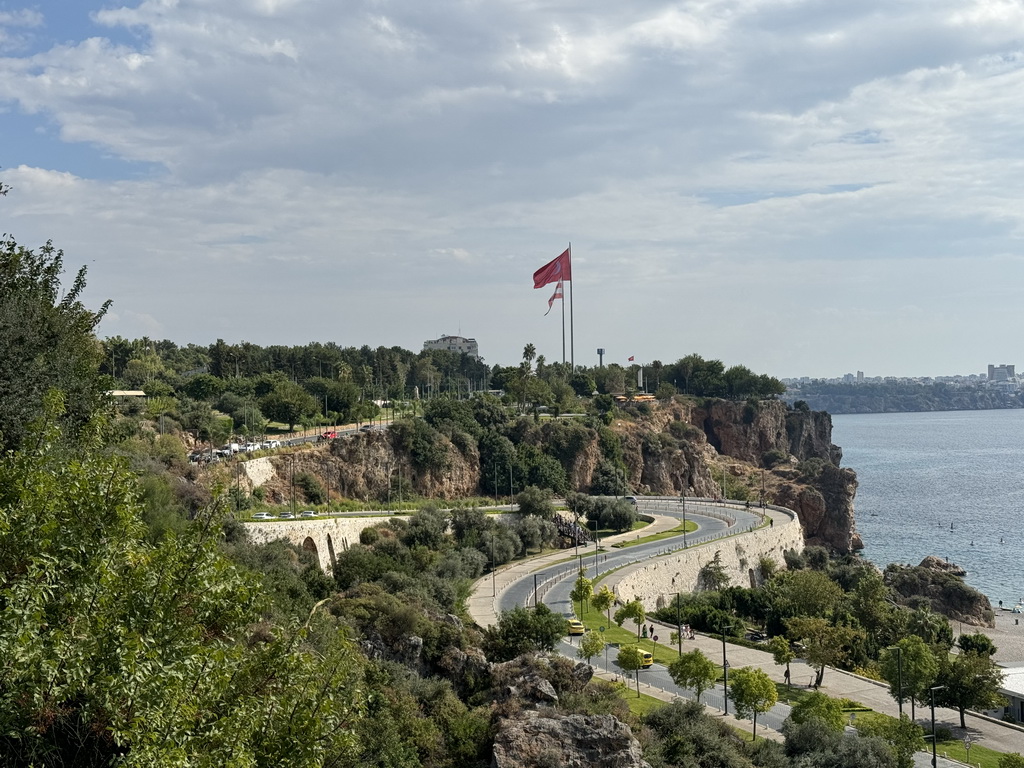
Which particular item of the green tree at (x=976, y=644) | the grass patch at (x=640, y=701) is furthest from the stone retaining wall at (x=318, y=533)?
the green tree at (x=976, y=644)

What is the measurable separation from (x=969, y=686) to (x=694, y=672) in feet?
39.4

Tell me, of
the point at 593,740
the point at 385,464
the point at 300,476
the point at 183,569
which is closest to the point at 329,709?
the point at 183,569

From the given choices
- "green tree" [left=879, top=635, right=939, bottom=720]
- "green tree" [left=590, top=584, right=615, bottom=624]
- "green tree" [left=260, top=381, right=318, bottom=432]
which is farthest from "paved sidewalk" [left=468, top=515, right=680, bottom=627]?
"green tree" [left=260, top=381, right=318, bottom=432]

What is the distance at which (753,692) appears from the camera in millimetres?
27406

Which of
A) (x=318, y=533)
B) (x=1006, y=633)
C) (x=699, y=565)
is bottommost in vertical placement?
(x=1006, y=633)

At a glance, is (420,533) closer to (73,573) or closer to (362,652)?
(362,652)

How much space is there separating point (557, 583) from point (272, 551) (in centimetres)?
1738

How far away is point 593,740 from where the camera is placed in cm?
2012

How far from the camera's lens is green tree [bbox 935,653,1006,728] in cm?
3322

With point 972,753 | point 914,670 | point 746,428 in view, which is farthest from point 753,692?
point 746,428

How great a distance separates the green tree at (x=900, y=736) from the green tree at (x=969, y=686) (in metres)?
7.80

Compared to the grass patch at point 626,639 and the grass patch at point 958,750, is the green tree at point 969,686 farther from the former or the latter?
the grass patch at point 626,639

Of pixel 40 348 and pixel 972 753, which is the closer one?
pixel 40 348

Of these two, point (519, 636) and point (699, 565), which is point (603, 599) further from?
point (699, 565)
